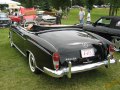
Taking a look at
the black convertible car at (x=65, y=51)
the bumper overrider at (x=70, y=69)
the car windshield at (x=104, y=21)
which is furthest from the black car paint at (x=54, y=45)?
the car windshield at (x=104, y=21)

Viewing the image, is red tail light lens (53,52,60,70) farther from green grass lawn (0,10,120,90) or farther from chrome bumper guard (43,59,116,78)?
green grass lawn (0,10,120,90)

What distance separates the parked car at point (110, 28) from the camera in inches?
310

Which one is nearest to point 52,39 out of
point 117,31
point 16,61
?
point 16,61

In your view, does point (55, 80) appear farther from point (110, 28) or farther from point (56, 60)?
point (110, 28)

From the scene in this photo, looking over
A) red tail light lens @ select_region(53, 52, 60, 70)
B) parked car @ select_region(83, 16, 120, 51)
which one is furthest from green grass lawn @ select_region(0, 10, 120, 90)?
parked car @ select_region(83, 16, 120, 51)

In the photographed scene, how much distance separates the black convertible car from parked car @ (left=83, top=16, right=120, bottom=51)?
8.46ft

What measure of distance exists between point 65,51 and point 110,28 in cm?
394

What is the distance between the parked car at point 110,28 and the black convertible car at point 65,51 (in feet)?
8.46

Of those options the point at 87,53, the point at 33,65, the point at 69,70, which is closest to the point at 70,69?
the point at 69,70

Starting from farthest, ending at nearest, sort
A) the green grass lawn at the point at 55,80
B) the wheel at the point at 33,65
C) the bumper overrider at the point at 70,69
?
the wheel at the point at 33,65 → the green grass lawn at the point at 55,80 → the bumper overrider at the point at 70,69

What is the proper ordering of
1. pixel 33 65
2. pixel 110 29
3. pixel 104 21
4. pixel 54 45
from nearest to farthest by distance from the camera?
1. pixel 54 45
2. pixel 33 65
3. pixel 110 29
4. pixel 104 21

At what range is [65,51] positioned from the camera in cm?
469

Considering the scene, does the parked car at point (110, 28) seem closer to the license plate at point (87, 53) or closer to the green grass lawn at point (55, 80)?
the green grass lawn at point (55, 80)

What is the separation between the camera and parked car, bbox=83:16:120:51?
25.9 ft
